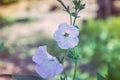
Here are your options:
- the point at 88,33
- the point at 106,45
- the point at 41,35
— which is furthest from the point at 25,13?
the point at 106,45

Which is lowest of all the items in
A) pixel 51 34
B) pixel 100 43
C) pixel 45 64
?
pixel 51 34

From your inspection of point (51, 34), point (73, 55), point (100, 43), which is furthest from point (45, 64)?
point (51, 34)

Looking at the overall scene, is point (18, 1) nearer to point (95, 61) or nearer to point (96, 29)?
point (96, 29)

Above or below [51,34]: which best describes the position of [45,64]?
above

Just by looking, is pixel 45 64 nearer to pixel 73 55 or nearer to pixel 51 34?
pixel 73 55

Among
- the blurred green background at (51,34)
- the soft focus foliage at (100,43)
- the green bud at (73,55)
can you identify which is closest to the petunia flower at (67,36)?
the green bud at (73,55)

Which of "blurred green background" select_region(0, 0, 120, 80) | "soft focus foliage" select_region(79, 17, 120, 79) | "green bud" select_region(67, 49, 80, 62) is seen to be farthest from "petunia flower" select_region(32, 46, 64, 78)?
"soft focus foliage" select_region(79, 17, 120, 79)
